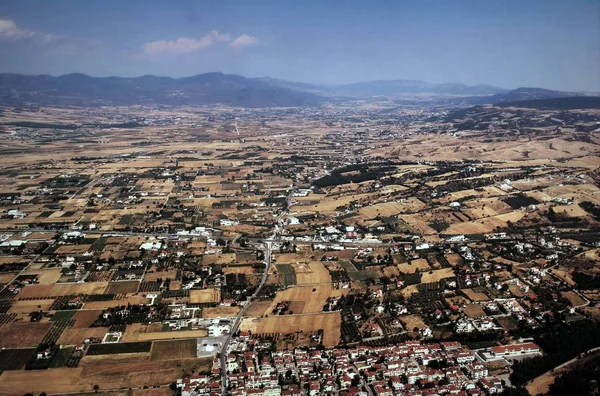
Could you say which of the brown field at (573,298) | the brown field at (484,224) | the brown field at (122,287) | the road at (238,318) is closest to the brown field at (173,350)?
the road at (238,318)

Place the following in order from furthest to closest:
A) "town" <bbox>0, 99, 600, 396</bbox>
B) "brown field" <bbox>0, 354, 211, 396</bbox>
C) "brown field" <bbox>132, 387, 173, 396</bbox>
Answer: "town" <bbox>0, 99, 600, 396</bbox> → "brown field" <bbox>0, 354, 211, 396</bbox> → "brown field" <bbox>132, 387, 173, 396</bbox>

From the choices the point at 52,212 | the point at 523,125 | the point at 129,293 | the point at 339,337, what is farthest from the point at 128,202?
the point at 523,125

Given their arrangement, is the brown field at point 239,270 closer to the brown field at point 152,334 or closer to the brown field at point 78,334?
the brown field at point 152,334

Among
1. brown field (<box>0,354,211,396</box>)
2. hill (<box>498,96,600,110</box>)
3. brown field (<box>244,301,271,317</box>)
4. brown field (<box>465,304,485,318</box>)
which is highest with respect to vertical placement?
hill (<box>498,96,600,110</box>)

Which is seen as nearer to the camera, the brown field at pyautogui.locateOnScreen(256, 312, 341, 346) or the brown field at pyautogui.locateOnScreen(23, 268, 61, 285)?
the brown field at pyautogui.locateOnScreen(256, 312, 341, 346)

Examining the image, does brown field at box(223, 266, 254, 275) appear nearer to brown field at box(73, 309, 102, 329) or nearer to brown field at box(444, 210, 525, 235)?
brown field at box(73, 309, 102, 329)

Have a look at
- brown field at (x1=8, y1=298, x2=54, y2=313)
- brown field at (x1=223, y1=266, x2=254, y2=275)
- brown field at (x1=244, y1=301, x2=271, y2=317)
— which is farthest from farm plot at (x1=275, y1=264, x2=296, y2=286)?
brown field at (x1=8, y1=298, x2=54, y2=313)
